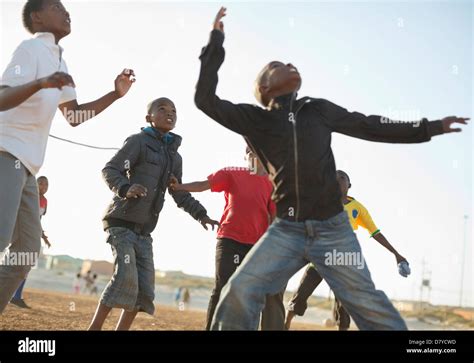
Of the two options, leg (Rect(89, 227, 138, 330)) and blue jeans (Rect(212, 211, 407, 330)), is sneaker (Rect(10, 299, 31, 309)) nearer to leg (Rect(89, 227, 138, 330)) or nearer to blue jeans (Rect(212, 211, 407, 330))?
leg (Rect(89, 227, 138, 330))

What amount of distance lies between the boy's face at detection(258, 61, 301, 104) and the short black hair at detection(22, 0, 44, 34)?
174 centimetres

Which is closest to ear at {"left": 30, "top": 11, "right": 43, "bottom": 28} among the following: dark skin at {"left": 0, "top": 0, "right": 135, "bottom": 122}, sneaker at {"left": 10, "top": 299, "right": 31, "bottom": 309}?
dark skin at {"left": 0, "top": 0, "right": 135, "bottom": 122}

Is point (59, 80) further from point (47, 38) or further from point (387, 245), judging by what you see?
point (387, 245)

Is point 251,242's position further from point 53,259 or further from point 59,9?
point 53,259

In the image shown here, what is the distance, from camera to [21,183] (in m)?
4.18

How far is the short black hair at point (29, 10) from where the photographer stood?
4.69m

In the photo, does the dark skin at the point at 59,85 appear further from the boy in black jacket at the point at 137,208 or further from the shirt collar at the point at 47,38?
the boy in black jacket at the point at 137,208

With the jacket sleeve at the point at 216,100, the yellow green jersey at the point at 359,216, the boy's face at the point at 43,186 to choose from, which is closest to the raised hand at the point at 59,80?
the jacket sleeve at the point at 216,100

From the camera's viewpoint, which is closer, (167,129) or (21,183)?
(21,183)

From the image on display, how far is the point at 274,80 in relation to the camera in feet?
12.9

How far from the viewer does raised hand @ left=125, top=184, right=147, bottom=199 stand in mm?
5176

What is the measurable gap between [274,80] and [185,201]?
2.38 meters
